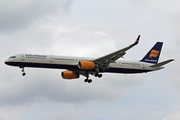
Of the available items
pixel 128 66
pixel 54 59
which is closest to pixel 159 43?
pixel 128 66

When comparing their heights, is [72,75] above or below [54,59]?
below

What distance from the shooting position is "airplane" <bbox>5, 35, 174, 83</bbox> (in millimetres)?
59844

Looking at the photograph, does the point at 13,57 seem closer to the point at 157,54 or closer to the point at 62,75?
the point at 62,75

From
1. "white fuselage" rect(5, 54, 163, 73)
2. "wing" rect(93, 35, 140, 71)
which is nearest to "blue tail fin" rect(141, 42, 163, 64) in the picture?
"white fuselage" rect(5, 54, 163, 73)

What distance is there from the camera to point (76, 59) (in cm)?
6266

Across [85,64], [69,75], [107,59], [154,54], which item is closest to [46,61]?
[85,64]

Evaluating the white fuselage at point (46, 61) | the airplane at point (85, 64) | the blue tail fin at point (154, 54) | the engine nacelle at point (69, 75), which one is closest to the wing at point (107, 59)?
the airplane at point (85, 64)

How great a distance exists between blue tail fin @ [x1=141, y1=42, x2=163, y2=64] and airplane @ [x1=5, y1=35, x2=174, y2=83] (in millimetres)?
1684

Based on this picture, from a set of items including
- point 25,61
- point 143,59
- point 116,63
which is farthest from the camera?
point 143,59

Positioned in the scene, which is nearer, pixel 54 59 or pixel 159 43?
pixel 54 59

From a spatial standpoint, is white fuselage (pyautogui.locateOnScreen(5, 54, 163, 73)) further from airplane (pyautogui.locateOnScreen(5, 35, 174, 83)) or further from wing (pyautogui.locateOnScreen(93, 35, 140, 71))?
wing (pyautogui.locateOnScreen(93, 35, 140, 71))

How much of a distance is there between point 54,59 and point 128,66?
16.4 meters

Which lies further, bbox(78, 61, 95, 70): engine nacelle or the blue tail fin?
the blue tail fin

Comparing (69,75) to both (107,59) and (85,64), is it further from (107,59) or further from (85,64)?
(107,59)
